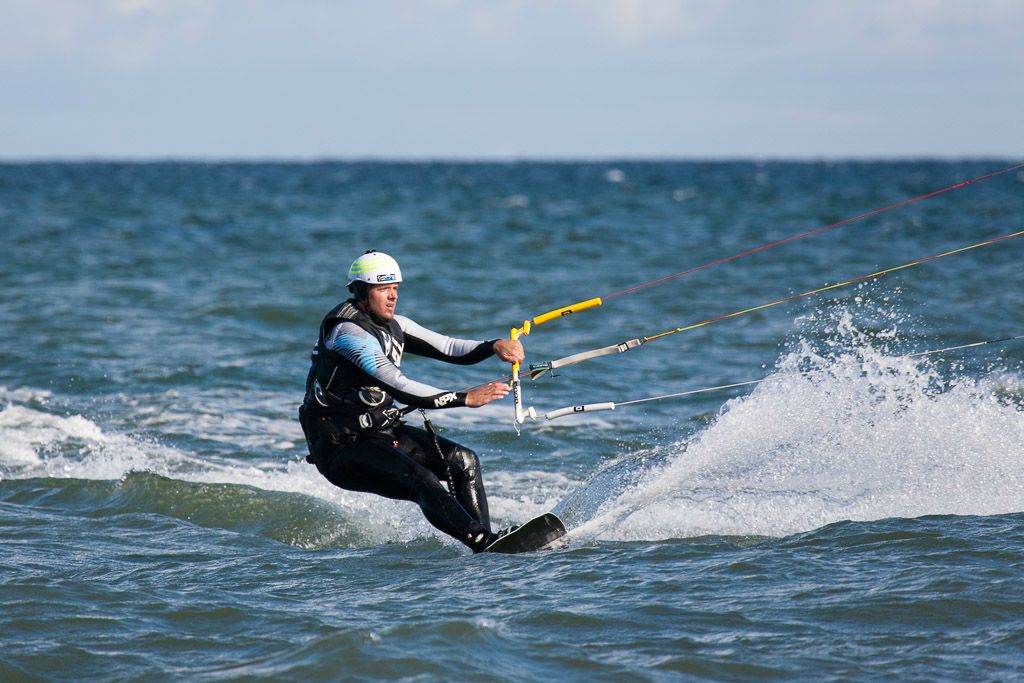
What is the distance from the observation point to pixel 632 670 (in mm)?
4859

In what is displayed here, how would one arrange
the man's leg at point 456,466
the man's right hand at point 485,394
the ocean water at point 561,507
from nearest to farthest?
the ocean water at point 561,507
the man's right hand at point 485,394
the man's leg at point 456,466

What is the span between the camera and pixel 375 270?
21.6 feet

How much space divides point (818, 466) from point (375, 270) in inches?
120

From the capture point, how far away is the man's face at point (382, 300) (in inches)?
262

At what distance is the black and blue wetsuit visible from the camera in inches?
256

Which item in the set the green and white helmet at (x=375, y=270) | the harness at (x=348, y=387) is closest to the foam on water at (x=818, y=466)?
the harness at (x=348, y=387)

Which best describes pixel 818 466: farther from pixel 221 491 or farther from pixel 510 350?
pixel 221 491

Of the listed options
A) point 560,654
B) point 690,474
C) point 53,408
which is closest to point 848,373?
point 690,474

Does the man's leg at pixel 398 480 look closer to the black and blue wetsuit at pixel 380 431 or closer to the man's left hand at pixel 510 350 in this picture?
the black and blue wetsuit at pixel 380 431

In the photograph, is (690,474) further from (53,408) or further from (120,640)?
(53,408)

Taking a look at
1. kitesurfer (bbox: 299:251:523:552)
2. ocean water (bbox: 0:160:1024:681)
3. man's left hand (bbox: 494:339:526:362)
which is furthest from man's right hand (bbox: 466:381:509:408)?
ocean water (bbox: 0:160:1024:681)

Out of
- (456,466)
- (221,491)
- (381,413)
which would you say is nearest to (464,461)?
(456,466)

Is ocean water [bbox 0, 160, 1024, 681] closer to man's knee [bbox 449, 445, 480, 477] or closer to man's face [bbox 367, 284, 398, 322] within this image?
man's knee [bbox 449, 445, 480, 477]

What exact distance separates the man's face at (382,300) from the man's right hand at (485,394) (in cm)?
70
